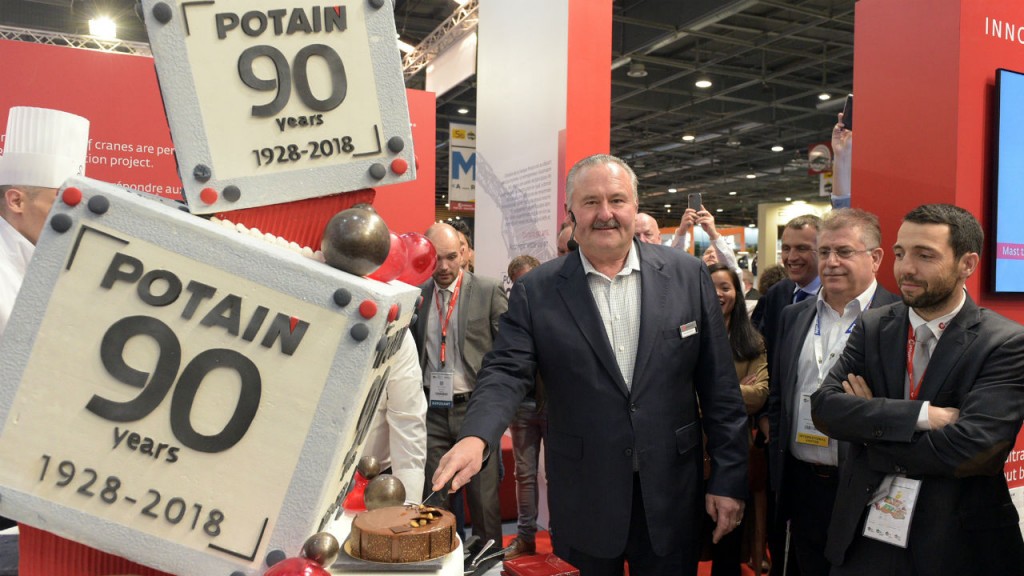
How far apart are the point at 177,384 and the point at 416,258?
498 mm

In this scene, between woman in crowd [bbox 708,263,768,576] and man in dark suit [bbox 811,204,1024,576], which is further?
woman in crowd [bbox 708,263,768,576]

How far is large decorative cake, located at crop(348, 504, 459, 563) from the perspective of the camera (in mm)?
1032

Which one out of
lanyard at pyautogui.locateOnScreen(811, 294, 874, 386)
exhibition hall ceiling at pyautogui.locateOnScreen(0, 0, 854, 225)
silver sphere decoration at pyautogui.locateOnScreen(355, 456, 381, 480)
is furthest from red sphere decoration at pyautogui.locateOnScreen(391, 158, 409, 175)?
exhibition hall ceiling at pyautogui.locateOnScreen(0, 0, 854, 225)

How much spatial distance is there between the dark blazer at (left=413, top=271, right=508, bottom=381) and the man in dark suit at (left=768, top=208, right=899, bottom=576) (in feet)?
5.49

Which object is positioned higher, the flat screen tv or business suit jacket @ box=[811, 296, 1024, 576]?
the flat screen tv

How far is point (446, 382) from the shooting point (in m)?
3.79

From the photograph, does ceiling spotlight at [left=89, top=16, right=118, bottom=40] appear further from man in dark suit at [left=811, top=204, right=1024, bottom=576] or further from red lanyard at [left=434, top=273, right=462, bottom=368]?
man in dark suit at [left=811, top=204, right=1024, bottom=576]

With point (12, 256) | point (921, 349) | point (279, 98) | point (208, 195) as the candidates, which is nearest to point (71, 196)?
point (208, 195)

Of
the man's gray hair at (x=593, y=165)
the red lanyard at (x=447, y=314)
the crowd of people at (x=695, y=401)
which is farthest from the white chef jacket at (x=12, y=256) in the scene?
the red lanyard at (x=447, y=314)

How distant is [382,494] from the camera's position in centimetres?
124

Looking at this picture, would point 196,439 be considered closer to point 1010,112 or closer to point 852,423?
point 852,423

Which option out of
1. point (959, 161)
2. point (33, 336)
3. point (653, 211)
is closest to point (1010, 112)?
point (959, 161)

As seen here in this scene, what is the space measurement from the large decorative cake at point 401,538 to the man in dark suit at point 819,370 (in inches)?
72.3

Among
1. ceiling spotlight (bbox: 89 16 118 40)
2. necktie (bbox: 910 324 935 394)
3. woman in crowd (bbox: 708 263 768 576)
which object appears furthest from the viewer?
ceiling spotlight (bbox: 89 16 118 40)
